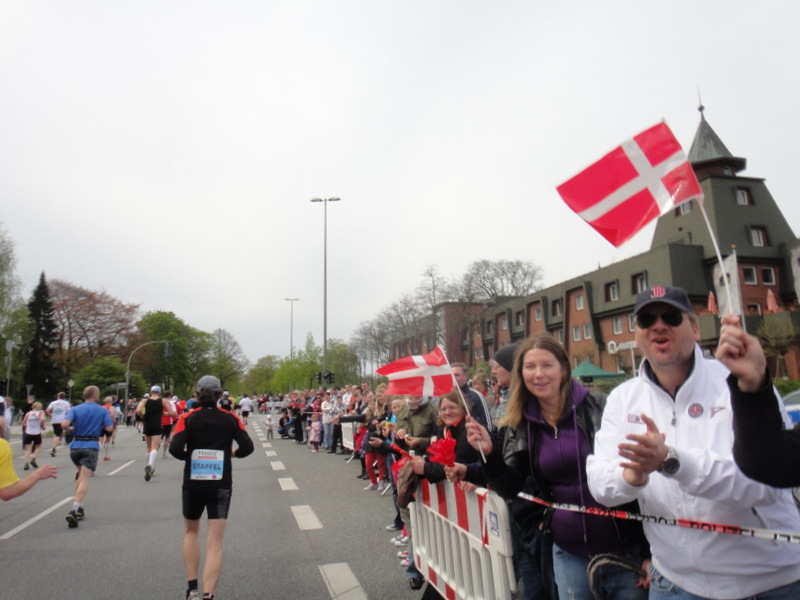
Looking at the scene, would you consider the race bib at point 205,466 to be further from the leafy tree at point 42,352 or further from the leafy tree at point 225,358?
the leafy tree at point 225,358

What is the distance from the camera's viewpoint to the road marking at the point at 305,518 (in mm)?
8555

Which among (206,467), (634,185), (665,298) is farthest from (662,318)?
(206,467)

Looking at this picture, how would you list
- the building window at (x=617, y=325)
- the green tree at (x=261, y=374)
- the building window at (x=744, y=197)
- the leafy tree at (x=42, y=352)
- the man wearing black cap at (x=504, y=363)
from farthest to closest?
1. the green tree at (x=261, y=374)
2. the leafy tree at (x=42, y=352)
3. the building window at (x=617, y=325)
4. the building window at (x=744, y=197)
5. the man wearing black cap at (x=504, y=363)

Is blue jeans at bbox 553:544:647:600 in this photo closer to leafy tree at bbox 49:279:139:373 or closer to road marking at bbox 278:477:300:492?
road marking at bbox 278:477:300:492

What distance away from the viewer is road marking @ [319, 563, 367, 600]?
218 inches

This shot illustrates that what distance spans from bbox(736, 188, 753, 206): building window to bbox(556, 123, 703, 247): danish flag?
169 ft

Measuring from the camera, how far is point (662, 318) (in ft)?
7.89

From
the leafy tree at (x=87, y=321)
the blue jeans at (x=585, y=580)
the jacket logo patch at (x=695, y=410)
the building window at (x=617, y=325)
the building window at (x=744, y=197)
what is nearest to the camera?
the jacket logo patch at (x=695, y=410)

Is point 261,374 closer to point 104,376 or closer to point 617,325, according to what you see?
point 104,376

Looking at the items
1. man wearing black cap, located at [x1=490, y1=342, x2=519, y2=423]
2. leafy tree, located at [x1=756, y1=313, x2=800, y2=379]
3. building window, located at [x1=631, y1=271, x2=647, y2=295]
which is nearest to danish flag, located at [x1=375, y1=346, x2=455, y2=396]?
A: man wearing black cap, located at [x1=490, y1=342, x2=519, y2=423]

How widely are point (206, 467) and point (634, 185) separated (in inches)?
177

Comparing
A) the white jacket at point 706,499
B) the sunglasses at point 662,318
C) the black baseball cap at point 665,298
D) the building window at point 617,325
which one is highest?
the building window at point 617,325

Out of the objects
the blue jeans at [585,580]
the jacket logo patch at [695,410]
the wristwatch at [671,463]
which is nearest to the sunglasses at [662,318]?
the jacket logo patch at [695,410]

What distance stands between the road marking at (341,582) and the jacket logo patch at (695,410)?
4161 millimetres
